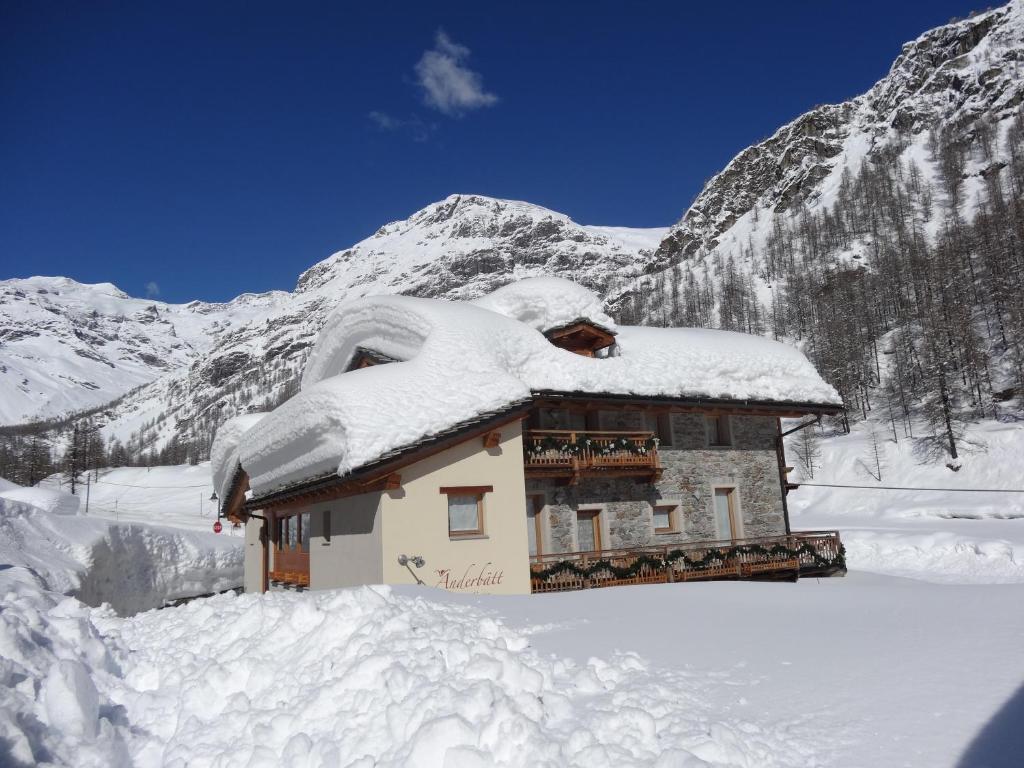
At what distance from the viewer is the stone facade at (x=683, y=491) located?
1766cm

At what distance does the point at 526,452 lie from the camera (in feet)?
53.9

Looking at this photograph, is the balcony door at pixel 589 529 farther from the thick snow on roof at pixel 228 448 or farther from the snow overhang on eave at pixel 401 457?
the thick snow on roof at pixel 228 448

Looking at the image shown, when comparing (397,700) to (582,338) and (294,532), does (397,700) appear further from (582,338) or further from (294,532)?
(294,532)

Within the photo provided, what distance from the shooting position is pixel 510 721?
4910 mm

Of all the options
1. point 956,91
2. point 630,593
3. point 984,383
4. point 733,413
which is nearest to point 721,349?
point 733,413

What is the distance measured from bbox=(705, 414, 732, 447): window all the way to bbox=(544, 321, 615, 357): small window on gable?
13.3ft

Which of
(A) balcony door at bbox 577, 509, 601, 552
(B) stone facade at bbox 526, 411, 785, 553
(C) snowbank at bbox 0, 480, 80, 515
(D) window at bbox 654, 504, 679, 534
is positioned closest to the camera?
(B) stone facade at bbox 526, 411, 785, 553

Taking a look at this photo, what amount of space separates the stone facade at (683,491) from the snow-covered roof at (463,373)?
1.39 m

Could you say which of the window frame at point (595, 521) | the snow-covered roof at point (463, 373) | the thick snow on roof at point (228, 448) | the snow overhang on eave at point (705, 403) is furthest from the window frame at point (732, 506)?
the thick snow on roof at point (228, 448)

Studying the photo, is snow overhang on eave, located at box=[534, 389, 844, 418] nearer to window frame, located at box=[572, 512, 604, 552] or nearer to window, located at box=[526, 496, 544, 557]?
window, located at box=[526, 496, 544, 557]

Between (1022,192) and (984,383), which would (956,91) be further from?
(984,383)

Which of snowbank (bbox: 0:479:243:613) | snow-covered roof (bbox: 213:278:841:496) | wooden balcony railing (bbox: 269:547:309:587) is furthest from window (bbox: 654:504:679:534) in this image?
snowbank (bbox: 0:479:243:613)

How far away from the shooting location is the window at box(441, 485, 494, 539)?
1457cm

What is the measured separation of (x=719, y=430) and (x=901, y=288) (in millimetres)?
69596
